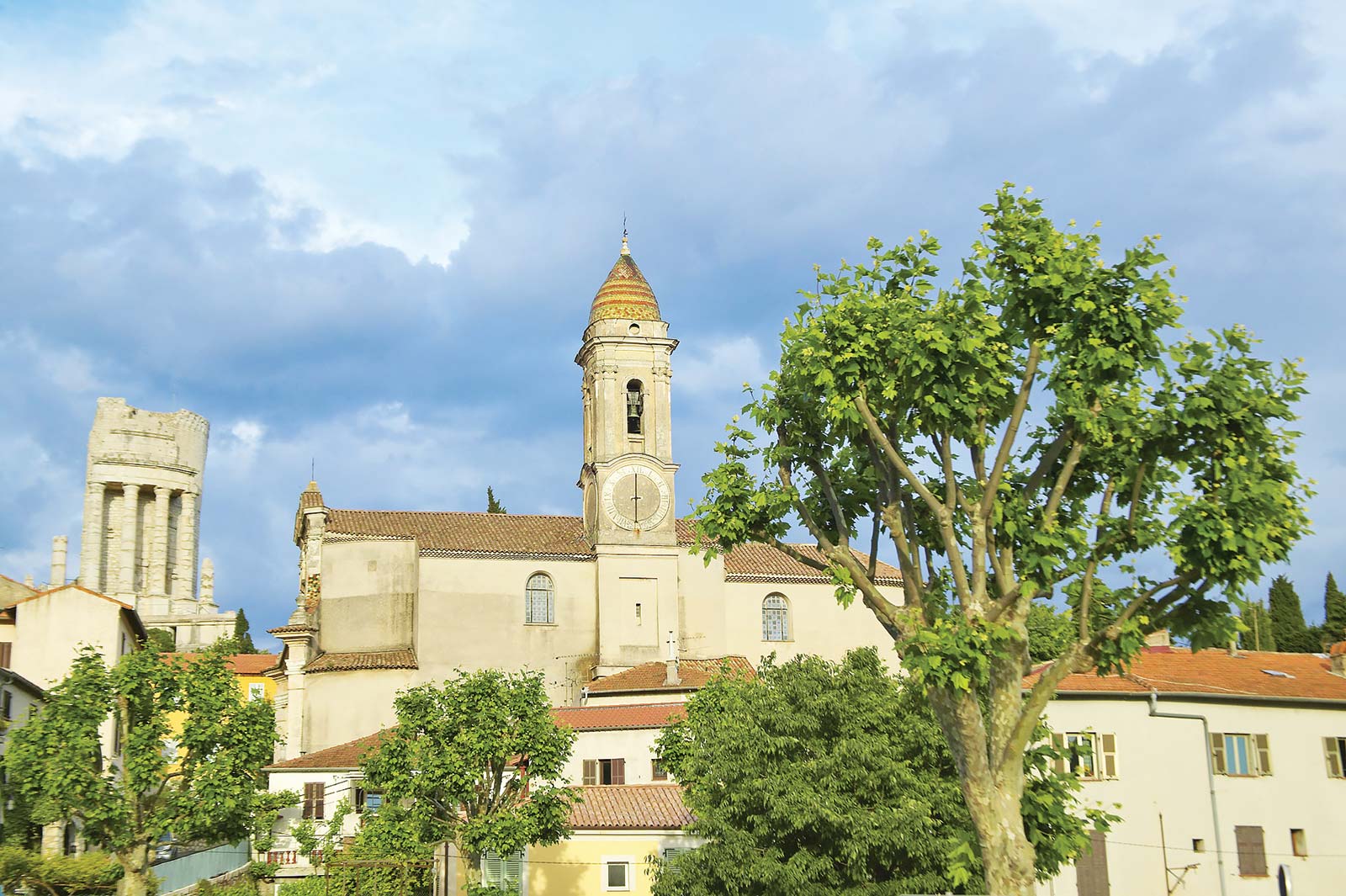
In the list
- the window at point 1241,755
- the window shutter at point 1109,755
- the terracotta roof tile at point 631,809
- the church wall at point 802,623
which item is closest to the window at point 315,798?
the terracotta roof tile at point 631,809

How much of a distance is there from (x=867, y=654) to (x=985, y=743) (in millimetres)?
15478

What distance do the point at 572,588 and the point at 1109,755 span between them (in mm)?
27200

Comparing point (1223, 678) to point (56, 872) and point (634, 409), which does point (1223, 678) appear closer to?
point (634, 409)

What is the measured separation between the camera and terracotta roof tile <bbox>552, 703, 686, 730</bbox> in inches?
1811

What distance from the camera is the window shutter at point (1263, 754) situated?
36125 mm

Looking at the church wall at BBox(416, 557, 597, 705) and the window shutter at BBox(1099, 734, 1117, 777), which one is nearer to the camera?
the window shutter at BBox(1099, 734, 1117, 777)

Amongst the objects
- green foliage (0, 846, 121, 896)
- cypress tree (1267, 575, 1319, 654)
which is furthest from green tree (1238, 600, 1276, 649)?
green foliage (0, 846, 121, 896)

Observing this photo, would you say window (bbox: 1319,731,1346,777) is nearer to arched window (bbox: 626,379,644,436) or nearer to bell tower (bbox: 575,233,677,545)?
bell tower (bbox: 575,233,677,545)

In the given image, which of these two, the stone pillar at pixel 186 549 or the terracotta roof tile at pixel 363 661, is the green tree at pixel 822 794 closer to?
the terracotta roof tile at pixel 363 661

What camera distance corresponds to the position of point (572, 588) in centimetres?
5788

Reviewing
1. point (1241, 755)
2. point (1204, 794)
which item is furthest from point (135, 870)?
point (1241, 755)

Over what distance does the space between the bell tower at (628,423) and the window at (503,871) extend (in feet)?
64.7

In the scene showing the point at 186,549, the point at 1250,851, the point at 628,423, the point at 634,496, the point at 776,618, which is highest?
the point at 186,549

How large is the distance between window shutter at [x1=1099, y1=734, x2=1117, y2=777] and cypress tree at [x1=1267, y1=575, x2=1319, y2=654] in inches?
1362
